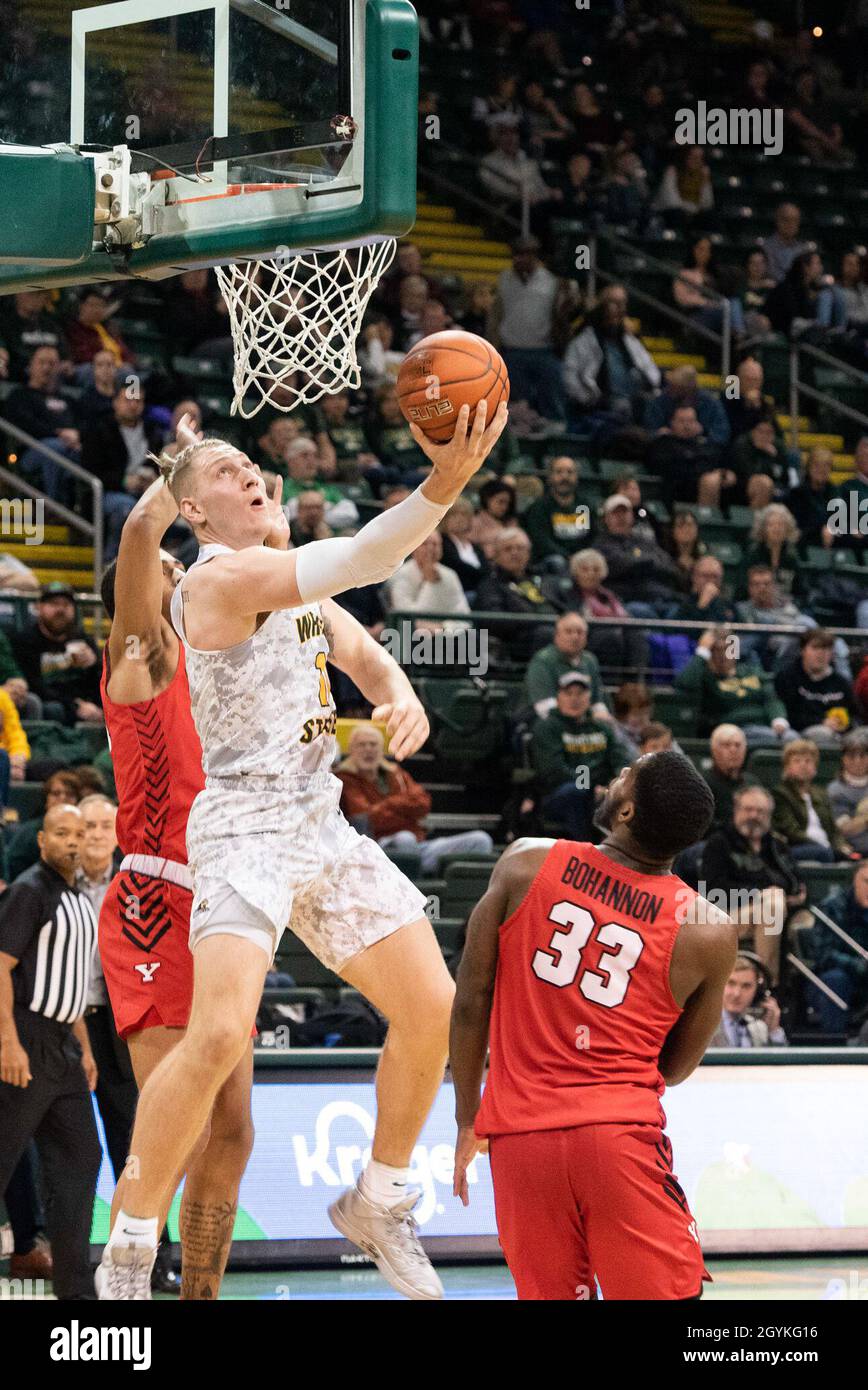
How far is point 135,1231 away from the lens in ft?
16.4

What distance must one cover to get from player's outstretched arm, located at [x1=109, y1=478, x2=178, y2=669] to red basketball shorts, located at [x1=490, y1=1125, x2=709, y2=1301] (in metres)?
1.90

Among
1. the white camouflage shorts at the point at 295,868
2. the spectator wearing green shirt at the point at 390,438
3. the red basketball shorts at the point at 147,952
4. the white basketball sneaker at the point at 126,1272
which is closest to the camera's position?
the white basketball sneaker at the point at 126,1272

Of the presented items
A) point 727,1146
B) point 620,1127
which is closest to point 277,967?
point 727,1146

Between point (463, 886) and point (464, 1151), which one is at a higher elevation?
point (464, 1151)

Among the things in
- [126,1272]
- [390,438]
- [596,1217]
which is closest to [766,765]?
[390,438]

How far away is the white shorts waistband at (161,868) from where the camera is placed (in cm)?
575

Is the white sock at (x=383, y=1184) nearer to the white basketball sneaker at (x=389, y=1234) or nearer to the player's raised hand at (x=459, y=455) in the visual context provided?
the white basketball sneaker at (x=389, y=1234)

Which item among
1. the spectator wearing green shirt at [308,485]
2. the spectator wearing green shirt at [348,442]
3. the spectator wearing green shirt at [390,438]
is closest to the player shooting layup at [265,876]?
the spectator wearing green shirt at [308,485]

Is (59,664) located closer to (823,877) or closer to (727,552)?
(823,877)

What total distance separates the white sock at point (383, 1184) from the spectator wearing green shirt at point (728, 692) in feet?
24.2

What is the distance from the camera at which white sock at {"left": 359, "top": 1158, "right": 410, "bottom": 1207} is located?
5.45 metres

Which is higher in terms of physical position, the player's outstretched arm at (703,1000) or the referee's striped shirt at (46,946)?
the player's outstretched arm at (703,1000)

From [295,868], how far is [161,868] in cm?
63

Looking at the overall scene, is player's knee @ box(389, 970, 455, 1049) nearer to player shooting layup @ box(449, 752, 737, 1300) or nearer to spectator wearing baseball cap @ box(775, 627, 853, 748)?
player shooting layup @ box(449, 752, 737, 1300)
